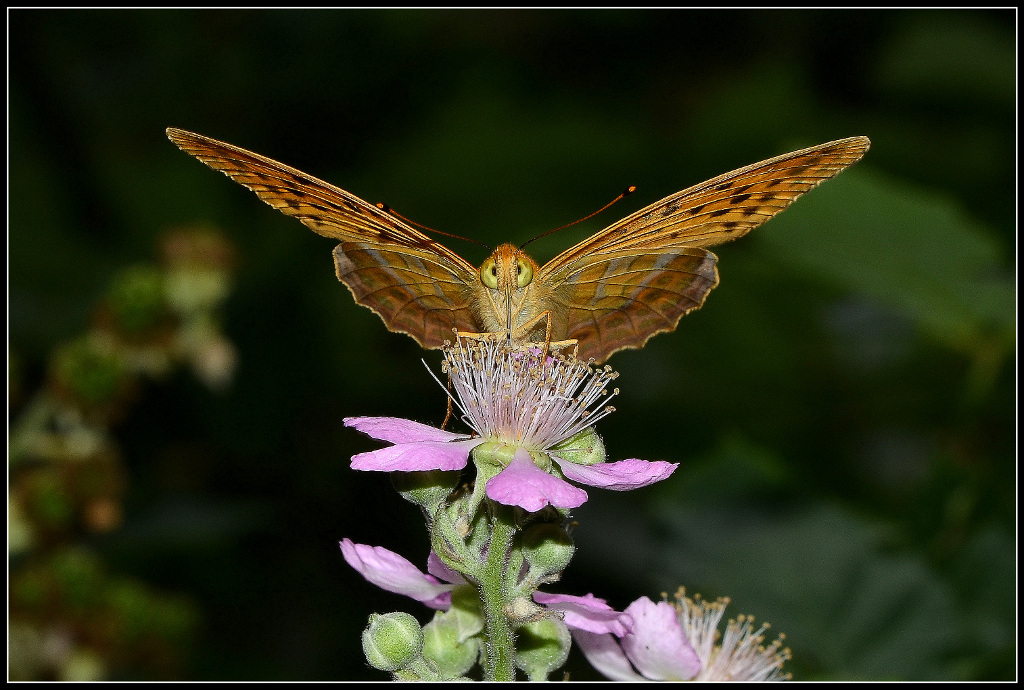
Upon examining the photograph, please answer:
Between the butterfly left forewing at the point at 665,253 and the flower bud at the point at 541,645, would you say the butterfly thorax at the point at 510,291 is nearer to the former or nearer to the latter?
the butterfly left forewing at the point at 665,253

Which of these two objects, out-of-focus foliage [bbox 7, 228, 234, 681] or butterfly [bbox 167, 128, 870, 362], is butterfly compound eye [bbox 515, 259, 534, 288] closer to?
butterfly [bbox 167, 128, 870, 362]

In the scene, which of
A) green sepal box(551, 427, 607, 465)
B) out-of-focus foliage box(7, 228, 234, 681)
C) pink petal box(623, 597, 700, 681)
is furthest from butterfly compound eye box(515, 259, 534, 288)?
out-of-focus foliage box(7, 228, 234, 681)

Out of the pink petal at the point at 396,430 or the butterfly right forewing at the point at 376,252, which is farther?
the butterfly right forewing at the point at 376,252

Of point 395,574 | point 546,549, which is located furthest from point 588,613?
point 395,574

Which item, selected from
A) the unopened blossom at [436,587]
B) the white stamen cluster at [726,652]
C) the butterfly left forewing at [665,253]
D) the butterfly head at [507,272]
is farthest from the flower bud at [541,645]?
the butterfly head at [507,272]

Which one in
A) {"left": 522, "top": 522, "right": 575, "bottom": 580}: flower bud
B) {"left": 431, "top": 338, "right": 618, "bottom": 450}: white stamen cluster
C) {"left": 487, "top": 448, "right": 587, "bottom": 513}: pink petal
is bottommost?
{"left": 522, "top": 522, "right": 575, "bottom": 580}: flower bud

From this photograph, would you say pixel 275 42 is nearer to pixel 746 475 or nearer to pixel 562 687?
pixel 746 475
